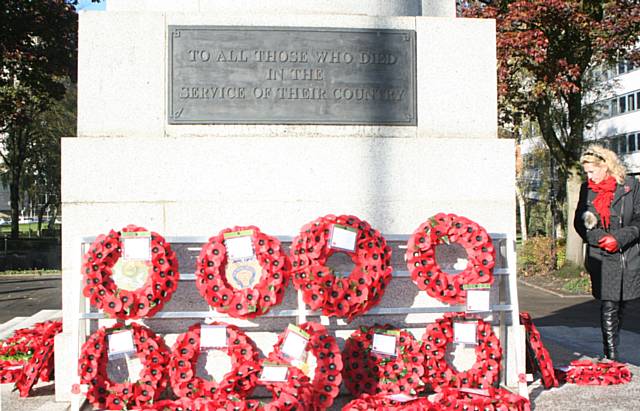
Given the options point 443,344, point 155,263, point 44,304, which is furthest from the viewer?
point 44,304

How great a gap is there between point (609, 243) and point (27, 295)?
14461 millimetres

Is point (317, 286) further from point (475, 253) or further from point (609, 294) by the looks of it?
point (609, 294)

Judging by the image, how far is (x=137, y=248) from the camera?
5344mm

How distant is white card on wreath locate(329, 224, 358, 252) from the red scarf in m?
2.45

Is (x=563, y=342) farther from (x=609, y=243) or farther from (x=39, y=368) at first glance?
(x=39, y=368)

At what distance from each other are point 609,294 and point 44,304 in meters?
12.2

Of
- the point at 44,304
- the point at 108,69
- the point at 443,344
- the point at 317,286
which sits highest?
the point at 108,69

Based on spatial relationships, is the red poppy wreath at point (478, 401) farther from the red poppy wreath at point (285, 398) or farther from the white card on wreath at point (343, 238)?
the white card on wreath at point (343, 238)

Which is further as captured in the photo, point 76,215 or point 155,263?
point 76,215

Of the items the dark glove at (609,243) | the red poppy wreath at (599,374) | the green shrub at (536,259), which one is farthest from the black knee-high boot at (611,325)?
the green shrub at (536,259)

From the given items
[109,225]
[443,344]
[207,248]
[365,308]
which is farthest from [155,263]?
[443,344]

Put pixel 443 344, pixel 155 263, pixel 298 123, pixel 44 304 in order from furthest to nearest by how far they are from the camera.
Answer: pixel 44 304
pixel 298 123
pixel 443 344
pixel 155 263

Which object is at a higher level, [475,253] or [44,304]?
[475,253]

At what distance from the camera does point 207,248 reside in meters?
5.39
